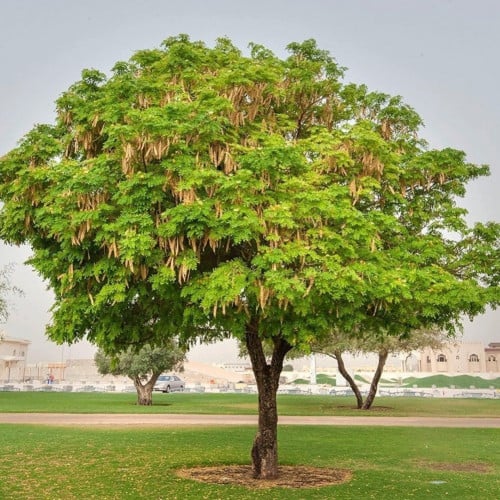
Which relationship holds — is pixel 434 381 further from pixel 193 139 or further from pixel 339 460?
pixel 193 139

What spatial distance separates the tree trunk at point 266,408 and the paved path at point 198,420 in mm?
15868

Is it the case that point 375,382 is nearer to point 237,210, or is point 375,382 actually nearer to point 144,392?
point 144,392

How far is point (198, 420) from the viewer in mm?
34781

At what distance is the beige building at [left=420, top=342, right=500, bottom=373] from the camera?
132375 millimetres

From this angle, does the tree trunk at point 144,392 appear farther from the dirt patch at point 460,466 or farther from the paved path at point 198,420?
the dirt patch at point 460,466

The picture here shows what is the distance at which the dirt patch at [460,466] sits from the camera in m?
18.1

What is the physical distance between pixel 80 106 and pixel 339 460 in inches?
534

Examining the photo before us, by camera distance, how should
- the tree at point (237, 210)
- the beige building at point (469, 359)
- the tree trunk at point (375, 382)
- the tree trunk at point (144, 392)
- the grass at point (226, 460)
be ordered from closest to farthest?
the tree at point (237, 210)
the grass at point (226, 460)
the tree trunk at point (375, 382)
the tree trunk at point (144, 392)
the beige building at point (469, 359)

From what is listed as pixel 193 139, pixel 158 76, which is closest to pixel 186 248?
pixel 193 139

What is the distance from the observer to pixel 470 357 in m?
133

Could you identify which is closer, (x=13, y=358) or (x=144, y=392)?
(x=144, y=392)

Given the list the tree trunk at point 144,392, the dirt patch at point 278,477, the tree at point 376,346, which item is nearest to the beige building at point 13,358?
the tree trunk at point 144,392

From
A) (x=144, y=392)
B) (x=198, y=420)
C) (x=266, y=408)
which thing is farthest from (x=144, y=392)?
(x=266, y=408)

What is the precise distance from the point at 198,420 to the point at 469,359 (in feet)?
368
